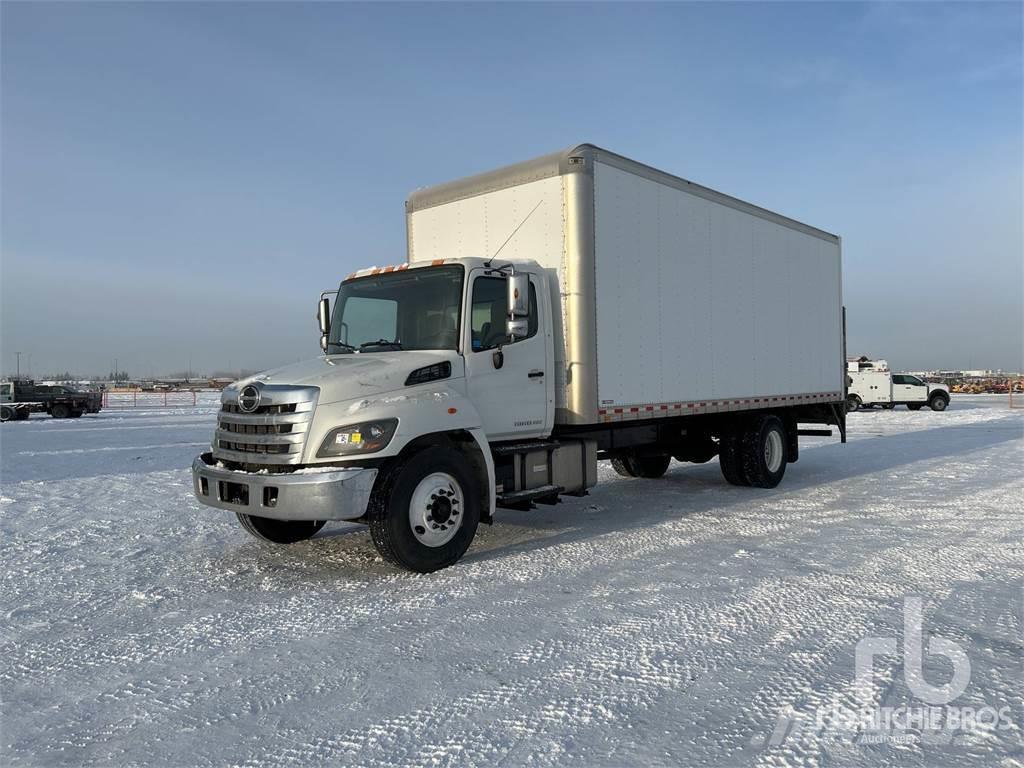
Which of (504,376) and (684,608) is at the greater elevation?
(504,376)

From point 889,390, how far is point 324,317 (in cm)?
3314

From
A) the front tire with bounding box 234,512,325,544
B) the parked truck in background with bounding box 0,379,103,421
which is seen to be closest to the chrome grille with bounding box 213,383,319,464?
the front tire with bounding box 234,512,325,544

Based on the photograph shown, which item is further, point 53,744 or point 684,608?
point 684,608

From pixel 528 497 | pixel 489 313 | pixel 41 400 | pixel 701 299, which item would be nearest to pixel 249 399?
pixel 489 313

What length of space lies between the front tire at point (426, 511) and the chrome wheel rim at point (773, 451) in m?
6.15

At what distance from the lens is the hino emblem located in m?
6.18

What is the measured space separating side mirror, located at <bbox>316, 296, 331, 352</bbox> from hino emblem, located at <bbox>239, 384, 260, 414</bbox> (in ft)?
5.89

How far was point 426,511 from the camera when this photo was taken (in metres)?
6.31

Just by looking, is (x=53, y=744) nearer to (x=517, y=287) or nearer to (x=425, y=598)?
(x=425, y=598)

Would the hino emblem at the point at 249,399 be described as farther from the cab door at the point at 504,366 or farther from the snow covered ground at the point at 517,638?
the cab door at the point at 504,366

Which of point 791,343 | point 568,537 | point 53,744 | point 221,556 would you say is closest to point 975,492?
point 791,343

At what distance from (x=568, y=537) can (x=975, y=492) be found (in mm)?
6270

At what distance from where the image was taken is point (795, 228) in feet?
37.9

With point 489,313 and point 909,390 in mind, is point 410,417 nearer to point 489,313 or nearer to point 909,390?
point 489,313
